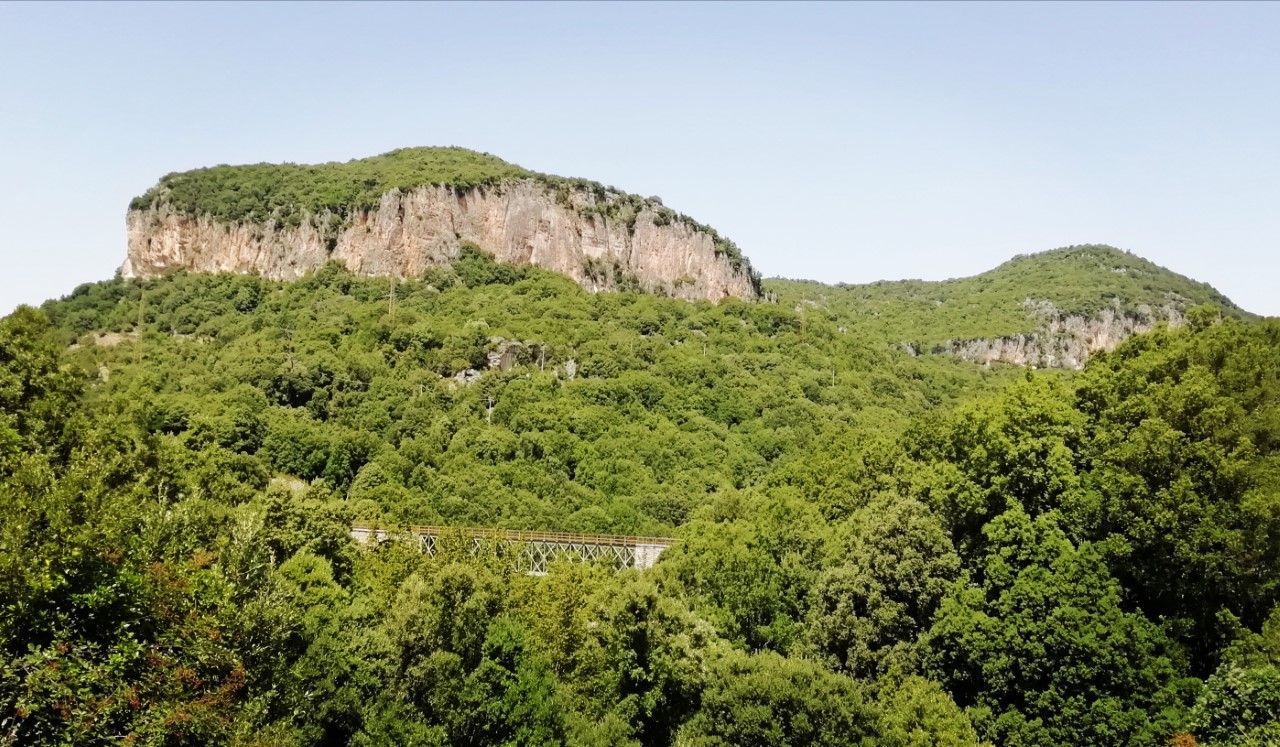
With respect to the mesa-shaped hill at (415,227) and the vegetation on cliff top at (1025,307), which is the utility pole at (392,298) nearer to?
the mesa-shaped hill at (415,227)

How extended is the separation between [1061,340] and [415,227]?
118 m

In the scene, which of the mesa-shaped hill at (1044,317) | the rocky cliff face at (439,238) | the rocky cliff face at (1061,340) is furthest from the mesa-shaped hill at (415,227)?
the rocky cliff face at (1061,340)

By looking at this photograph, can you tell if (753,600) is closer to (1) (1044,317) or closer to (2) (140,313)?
(2) (140,313)

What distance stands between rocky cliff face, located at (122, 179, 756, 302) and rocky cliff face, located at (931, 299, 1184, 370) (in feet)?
174

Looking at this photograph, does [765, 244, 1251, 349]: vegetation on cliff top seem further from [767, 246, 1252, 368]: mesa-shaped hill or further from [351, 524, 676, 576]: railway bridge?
[351, 524, 676, 576]: railway bridge

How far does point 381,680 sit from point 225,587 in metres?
→ 6.87

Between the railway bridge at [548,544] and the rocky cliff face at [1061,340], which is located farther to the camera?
the rocky cliff face at [1061,340]

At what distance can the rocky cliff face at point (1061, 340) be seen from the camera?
520 ft

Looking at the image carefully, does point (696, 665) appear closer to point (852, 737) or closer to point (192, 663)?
point (852, 737)

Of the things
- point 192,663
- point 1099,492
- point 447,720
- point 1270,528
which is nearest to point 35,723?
point 192,663

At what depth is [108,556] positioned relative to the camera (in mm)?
18953

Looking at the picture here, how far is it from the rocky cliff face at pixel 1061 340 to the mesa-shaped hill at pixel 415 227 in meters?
49.0

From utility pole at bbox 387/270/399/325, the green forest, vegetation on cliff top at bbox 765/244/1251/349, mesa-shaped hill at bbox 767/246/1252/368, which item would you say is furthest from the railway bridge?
mesa-shaped hill at bbox 767/246/1252/368

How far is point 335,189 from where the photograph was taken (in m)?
138
